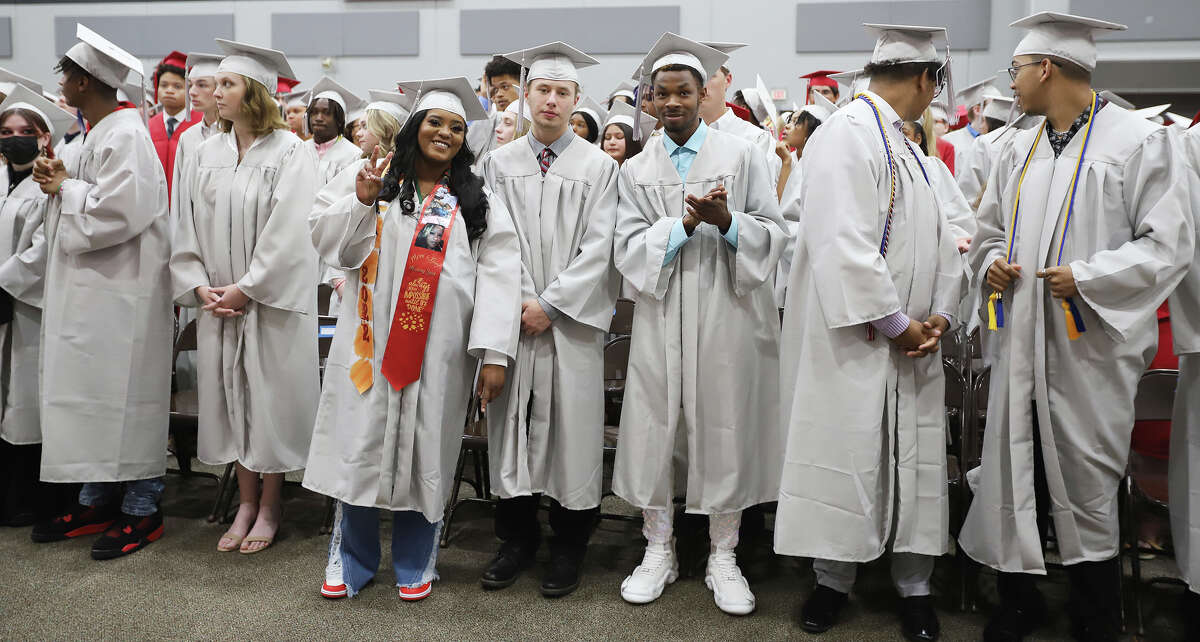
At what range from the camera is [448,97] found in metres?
3.01

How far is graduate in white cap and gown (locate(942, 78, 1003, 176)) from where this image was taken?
6475 mm

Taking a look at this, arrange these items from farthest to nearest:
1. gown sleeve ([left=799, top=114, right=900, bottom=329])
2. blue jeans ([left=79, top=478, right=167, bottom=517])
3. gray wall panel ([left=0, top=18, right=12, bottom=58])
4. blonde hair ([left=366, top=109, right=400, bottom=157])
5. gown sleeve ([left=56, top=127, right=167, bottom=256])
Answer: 1. gray wall panel ([left=0, top=18, right=12, bottom=58])
2. blonde hair ([left=366, top=109, right=400, bottom=157])
3. blue jeans ([left=79, top=478, right=167, bottom=517])
4. gown sleeve ([left=56, top=127, right=167, bottom=256])
5. gown sleeve ([left=799, top=114, right=900, bottom=329])

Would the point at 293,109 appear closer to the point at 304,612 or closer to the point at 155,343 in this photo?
the point at 155,343

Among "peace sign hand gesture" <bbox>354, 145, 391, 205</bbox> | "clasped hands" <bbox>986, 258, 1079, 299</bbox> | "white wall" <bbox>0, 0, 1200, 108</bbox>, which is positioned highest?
"white wall" <bbox>0, 0, 1200, 108</bbox>

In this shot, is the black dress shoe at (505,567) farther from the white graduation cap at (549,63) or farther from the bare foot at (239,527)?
the white graduation cap at (549,63)

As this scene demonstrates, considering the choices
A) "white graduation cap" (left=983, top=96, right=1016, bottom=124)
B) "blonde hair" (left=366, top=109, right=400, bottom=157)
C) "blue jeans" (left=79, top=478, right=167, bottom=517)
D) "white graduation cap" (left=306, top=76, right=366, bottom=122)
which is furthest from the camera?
"white graduation cap" (left=983, top=96, right=1016, bottom=124)

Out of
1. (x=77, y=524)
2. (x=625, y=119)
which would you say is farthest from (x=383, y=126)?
(x=77, y=524)

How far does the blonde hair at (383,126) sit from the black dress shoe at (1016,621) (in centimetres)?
315

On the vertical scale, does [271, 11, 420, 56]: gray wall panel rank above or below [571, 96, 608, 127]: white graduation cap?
above

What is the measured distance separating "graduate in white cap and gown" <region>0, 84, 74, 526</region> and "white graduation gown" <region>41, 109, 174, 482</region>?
0.22 metres

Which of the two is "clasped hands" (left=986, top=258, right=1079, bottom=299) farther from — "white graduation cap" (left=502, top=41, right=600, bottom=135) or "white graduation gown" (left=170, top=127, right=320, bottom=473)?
"white graduation gown" (left=170, top=127, right=320, bottom=473)

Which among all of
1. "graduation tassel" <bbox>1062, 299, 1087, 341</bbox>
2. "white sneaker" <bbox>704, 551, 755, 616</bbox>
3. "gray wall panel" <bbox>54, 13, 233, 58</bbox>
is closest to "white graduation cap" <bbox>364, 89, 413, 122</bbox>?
"white sneaker" <bbox>704, 551, 755, 616</bbox>

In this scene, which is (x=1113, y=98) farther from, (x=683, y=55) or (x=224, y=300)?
(x=224, y=300)

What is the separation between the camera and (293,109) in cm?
718
